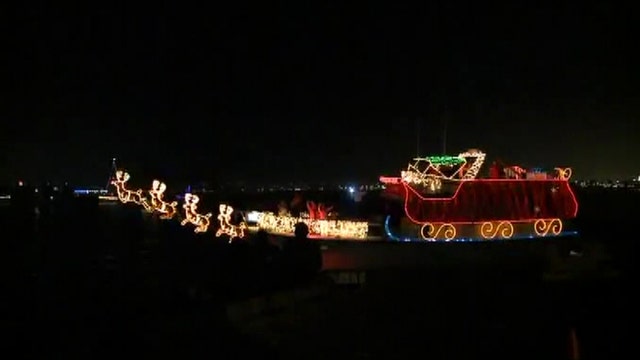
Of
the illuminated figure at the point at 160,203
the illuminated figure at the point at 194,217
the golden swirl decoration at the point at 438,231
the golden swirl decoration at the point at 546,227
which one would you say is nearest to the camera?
the golden swirl decoration at the point at 438,231

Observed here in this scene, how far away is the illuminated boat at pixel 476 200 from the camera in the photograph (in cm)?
2125

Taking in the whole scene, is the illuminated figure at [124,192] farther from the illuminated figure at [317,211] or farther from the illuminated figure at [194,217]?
the illuminated figure at [317,211]

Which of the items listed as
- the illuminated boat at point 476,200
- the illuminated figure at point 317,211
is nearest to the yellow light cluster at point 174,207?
the illuminated figure at point 317,211

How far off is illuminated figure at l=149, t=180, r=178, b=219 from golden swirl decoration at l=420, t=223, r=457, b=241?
28.1 feet

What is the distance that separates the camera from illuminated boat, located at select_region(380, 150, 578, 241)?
21250mm

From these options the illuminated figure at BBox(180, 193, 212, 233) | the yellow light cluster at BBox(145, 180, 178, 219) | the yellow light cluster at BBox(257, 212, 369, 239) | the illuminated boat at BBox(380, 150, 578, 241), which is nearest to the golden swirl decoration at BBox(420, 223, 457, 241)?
the illuminated boat at BBox(380, 150, 578, 241)

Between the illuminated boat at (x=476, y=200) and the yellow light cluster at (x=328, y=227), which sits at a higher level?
the illuminated boat at (x=476, y=200)

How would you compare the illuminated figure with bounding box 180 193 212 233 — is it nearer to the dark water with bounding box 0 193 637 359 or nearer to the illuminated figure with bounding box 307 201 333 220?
the dark water with bounding box 0 193 637 359

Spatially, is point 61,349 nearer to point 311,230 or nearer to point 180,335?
point 180,335

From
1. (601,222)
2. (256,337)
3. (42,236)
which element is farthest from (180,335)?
(601,222)

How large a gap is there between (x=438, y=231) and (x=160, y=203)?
9.47 meters

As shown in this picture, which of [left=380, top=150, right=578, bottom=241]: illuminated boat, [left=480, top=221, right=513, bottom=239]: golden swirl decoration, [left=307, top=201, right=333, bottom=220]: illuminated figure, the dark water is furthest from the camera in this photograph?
[left=307, top=201, right=333, bottom=220]: illuminated figure

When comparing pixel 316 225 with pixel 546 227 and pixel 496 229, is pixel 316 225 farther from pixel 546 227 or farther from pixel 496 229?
pixel 546 227

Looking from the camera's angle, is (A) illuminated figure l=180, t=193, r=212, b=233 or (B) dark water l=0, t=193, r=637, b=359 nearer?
(B) dark water l=0, t=193, r=637, b=359
